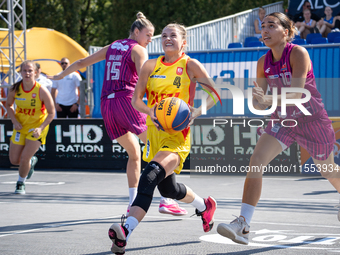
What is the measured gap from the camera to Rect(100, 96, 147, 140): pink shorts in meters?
5.97

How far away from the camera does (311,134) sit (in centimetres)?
464

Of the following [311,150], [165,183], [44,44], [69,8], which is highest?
[69,8]

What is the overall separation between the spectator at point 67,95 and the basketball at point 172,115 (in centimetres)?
1030

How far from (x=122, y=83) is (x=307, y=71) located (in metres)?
2.30

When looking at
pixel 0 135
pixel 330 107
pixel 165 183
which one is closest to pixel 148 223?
pixel 165 183

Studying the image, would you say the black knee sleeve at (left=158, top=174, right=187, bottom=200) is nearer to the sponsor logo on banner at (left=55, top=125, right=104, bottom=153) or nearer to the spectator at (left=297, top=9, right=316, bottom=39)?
the sponsor logo on banner at (left=55, top=125, right=104, bottom=153)

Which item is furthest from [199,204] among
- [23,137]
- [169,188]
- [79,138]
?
[79,138]

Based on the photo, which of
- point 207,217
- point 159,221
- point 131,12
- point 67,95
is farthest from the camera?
point 131,12

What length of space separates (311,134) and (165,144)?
1.28 metres

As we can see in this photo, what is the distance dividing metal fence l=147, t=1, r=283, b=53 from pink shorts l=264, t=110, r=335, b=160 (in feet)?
42.8

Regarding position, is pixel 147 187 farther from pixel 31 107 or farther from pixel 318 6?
pixel 318 6

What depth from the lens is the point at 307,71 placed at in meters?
4.51

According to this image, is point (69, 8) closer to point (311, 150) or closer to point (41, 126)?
point (41, 126)

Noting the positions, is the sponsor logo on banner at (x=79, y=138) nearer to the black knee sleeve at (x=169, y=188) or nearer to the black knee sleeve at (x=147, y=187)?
the black knee sleeve at (x=169, y=188)
